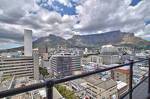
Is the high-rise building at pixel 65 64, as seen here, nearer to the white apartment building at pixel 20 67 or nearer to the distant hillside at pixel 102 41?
the white apartment building at pixel 20 67

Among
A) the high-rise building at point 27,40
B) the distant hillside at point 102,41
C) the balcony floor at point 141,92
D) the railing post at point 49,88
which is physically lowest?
the balcony floor at point 141,92

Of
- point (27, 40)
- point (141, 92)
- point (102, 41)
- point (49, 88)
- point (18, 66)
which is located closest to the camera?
point (49, 88)

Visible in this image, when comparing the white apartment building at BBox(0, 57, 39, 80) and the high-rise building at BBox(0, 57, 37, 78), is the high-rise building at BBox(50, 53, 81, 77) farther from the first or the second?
the high-rise building at BBox(0, 57, 37, 78)

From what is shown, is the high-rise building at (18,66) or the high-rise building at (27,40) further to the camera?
the high-rise building at (18,66)

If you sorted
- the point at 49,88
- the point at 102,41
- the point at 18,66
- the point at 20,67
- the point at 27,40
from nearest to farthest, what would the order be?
the point at 49,88 → the point at 27,40 → the point at 18,66 → the point at 20,67 → the point at 102,41

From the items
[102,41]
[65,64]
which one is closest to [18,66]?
[65,64]

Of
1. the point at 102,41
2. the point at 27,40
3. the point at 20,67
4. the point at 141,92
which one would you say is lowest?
the point at 20,67

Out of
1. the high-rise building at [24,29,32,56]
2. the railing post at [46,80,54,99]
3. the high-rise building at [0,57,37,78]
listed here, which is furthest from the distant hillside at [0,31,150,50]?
the railing post at [46,80,54,99]

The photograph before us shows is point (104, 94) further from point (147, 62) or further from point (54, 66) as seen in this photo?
point (54, 66)

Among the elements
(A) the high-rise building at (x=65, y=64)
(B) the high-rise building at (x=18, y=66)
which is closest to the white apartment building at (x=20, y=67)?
(B) the high-rise building at (x=18, y=66)

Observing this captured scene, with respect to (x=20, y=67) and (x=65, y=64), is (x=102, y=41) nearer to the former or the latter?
(x=65, y=64)

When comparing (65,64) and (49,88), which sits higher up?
(49,88)
